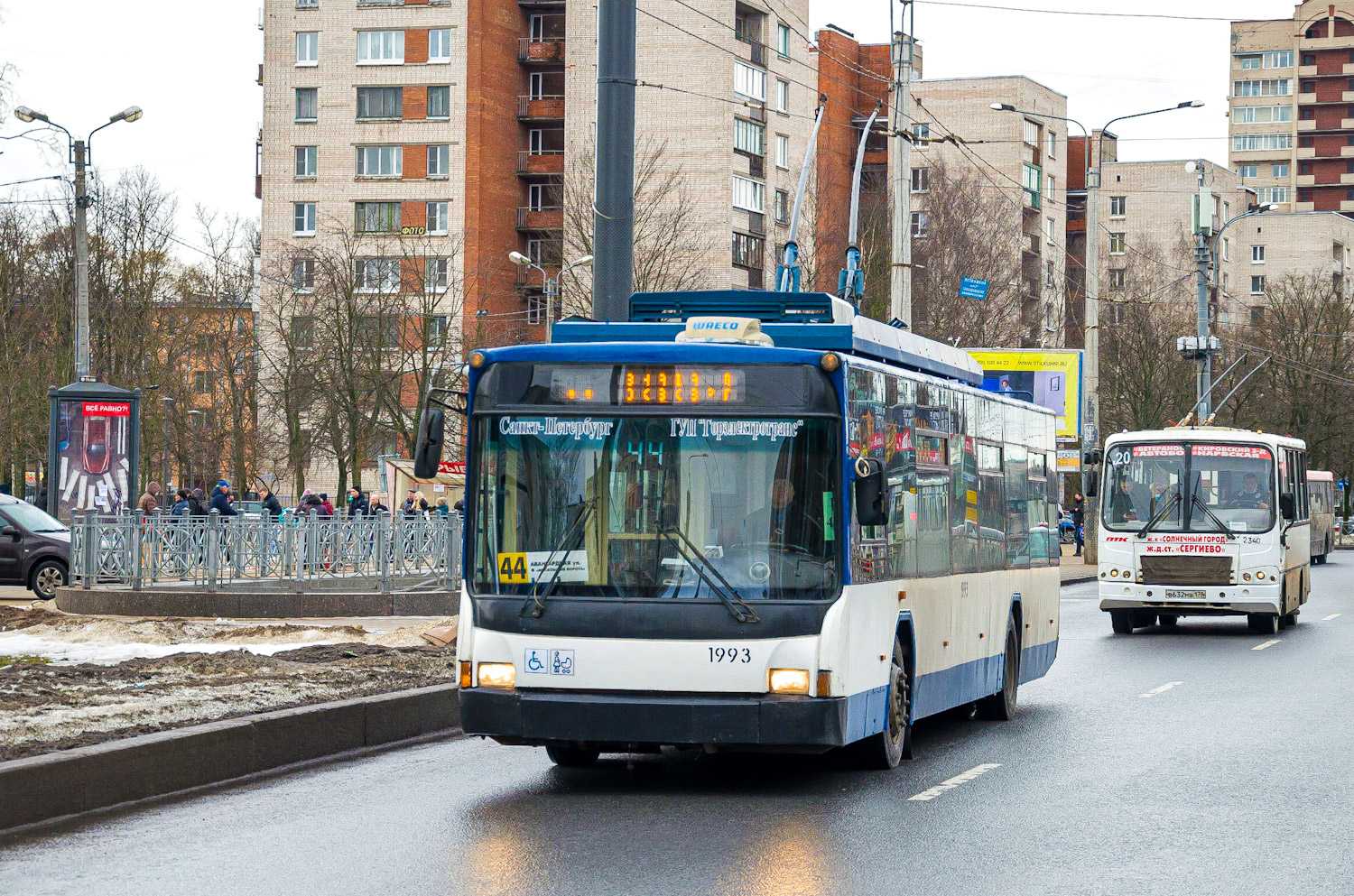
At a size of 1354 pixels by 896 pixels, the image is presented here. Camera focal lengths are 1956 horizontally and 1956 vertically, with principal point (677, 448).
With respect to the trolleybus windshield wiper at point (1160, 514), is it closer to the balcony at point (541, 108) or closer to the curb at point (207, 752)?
the curb at point (207, 752)

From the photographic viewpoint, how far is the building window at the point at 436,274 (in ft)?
206

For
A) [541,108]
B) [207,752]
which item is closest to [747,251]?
[541,108]

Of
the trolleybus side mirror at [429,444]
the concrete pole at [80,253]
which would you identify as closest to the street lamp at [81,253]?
the concrete pole at [80,253]

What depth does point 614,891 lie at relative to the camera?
25.7 feet

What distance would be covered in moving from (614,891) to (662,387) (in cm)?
353

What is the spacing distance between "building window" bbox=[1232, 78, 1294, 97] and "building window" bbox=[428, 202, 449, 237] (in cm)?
8350

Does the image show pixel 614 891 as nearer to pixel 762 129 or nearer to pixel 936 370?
pixel 936 370

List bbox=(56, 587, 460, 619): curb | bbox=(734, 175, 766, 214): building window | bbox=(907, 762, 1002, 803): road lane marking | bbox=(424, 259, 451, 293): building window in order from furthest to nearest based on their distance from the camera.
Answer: bbox=(734, 175, 766, 214): building window → bbox=(424, 259, 451, 293): building window → bbox=(56, 587, 460, 619): curb → bbox=(907, 762, 1002, 803): road lane marking

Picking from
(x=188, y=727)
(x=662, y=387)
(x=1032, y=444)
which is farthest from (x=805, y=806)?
(x=1032, y=444)

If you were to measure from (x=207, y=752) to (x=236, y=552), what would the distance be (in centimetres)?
1425

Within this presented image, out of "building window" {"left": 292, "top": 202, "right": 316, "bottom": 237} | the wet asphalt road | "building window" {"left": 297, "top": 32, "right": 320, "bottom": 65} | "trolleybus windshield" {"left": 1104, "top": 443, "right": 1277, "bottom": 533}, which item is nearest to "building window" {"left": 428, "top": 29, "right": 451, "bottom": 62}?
"building window" {"left": 297, "top": 32, "right": 320, "bottom": 65}

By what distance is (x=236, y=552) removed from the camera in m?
24.9

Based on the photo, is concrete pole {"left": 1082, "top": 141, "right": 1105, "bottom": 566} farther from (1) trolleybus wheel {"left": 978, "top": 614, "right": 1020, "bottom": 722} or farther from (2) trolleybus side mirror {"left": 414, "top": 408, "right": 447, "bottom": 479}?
(2) trolleybus side mirror {"left": 414, "top": 408, "right": 447, "bottom": 479}

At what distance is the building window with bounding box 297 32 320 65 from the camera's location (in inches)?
2992
